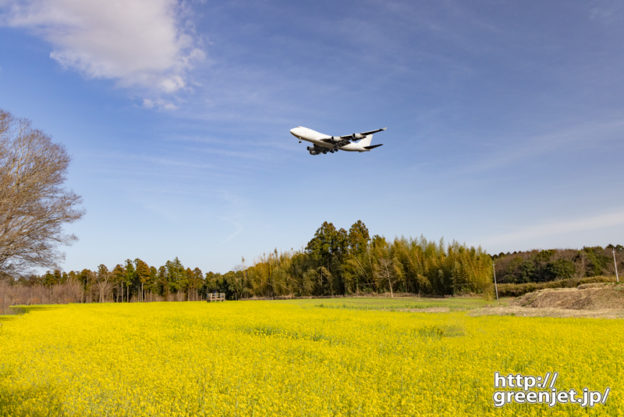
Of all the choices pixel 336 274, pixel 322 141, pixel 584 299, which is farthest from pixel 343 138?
pixel 336 274

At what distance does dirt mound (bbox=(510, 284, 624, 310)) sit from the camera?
26.5 m

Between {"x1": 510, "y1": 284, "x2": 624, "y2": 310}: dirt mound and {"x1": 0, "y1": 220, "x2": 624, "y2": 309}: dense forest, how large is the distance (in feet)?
35.8

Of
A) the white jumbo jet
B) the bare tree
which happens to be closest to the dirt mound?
the white jumbo jet

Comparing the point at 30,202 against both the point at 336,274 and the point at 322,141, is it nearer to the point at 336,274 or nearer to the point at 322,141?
the point at 322,141

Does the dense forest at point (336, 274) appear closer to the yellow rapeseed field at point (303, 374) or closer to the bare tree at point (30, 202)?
the bare tree at point (30, 202)

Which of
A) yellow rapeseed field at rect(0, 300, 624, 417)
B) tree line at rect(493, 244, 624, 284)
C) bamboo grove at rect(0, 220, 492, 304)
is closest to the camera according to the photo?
yellow rapeseed field at rect(0, 300, 624, 417)

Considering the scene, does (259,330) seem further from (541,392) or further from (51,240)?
(51,240)

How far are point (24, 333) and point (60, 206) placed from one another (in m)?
12.3

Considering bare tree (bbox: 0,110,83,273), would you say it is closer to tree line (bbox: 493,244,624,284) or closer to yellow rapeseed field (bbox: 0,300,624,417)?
yellow rapeseed field (bbox: 0,300,624,417)

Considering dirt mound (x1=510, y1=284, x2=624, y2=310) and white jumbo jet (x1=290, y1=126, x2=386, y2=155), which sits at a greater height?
white jumbo jet (x1=290, y1=126, x2=386, y2=155)

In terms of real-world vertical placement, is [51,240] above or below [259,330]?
above

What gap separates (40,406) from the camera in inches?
252

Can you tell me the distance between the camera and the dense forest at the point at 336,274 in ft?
154

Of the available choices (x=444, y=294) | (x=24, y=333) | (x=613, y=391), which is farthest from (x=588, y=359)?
(x=444, y=294)
